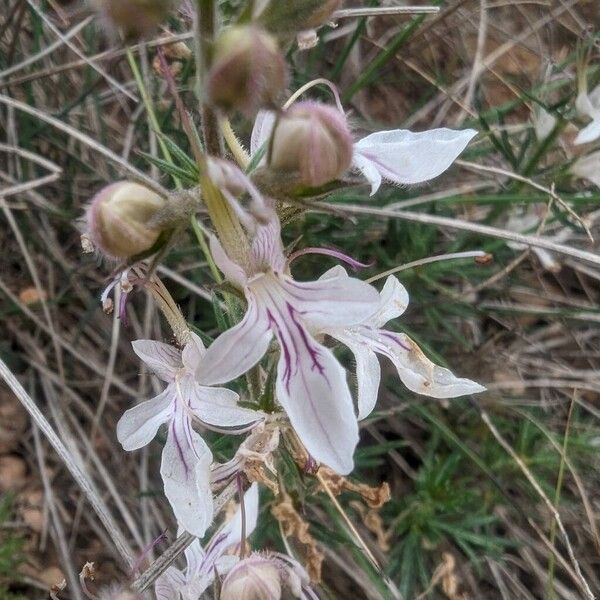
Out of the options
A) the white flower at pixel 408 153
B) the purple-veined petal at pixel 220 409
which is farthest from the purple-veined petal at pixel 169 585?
the white flower at pixel 408 153

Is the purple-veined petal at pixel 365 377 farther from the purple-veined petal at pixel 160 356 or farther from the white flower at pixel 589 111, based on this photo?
the white flower at pixel 589 111

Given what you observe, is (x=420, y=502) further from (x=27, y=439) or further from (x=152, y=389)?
(x=27, y=439)

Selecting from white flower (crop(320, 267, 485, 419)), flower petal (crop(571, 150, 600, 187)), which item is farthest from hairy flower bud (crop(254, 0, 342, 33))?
flower petal (crop(571, 150, 600, 187))

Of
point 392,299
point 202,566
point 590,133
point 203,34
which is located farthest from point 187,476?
point 590,133

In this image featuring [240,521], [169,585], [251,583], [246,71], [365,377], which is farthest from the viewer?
[240,521]

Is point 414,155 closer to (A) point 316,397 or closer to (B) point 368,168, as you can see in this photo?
(B) point 368,168

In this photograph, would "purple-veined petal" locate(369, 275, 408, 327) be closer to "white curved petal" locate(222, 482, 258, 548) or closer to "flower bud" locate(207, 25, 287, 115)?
"white curved petal" locate(222, 482, 258, 548)

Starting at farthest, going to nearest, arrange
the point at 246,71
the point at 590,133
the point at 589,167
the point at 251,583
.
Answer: the point at 589,167, the point at 590,133, the point at 251,583, the point at 246,71
